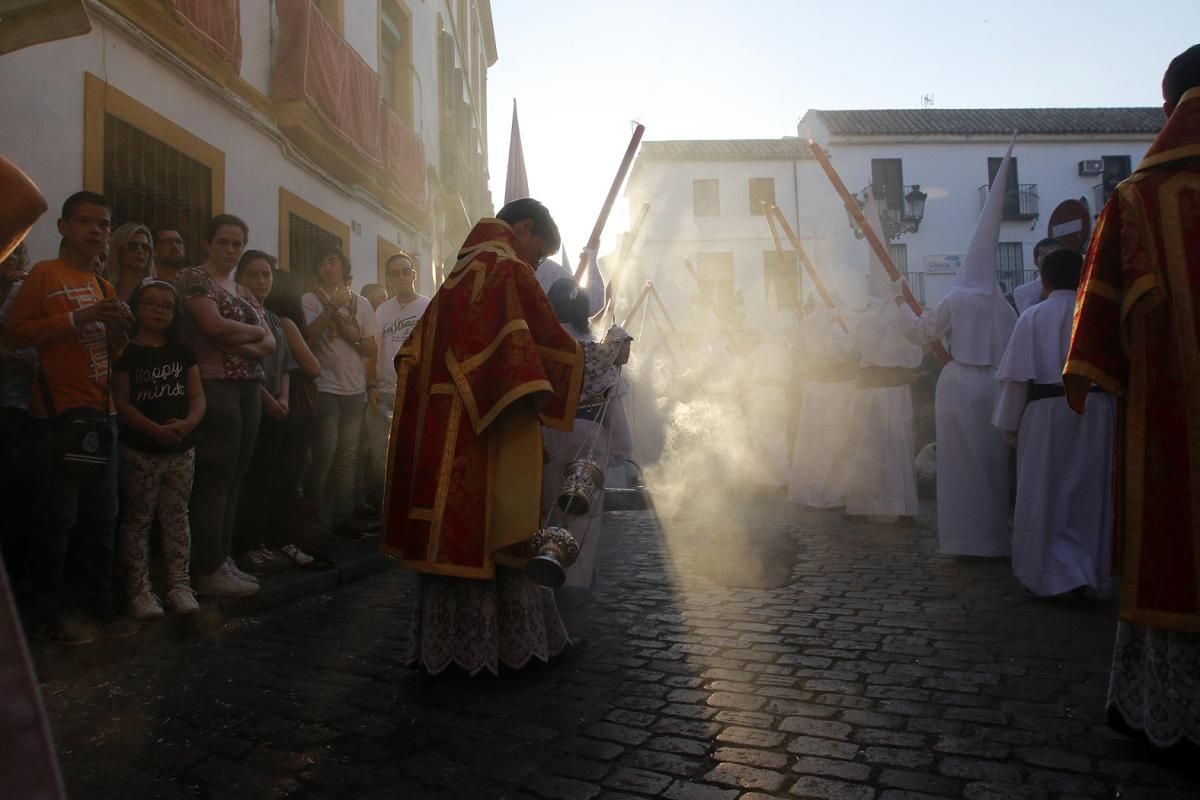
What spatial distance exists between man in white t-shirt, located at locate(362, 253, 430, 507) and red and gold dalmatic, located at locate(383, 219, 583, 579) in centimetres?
410

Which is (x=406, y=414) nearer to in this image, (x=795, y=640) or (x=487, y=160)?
(x=795, y=640)

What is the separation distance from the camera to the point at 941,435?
6.60m

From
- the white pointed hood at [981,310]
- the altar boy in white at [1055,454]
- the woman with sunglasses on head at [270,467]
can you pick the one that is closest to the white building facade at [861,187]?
the white pointed hood at [981,310]

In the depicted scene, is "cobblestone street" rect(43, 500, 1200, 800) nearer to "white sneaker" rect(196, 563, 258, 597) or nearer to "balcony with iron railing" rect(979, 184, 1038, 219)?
"white sneaker" rect(196, 563, 258, 597)

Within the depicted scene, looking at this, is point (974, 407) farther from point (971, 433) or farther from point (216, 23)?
point (216, 23)

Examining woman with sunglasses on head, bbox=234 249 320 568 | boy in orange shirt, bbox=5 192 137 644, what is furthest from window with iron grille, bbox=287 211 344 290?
boy in orange shirt, bbox=5 192 137 644

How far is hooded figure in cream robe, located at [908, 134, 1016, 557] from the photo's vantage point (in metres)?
6.33

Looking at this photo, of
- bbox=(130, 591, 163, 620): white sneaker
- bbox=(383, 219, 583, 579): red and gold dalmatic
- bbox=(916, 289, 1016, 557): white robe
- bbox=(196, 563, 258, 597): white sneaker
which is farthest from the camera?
bbox=(916, 289, 1016, 557): white robe

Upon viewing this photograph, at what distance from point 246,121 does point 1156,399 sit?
8.06 m

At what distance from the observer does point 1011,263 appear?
1483 inches

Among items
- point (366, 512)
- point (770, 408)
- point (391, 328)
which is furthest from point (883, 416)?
point (366, 512)

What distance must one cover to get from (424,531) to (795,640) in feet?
5.58

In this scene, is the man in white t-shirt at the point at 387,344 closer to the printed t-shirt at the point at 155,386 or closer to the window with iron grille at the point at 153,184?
the window with iron grille at the point at 153,184

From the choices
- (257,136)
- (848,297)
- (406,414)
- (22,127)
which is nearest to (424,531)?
(406,414)
